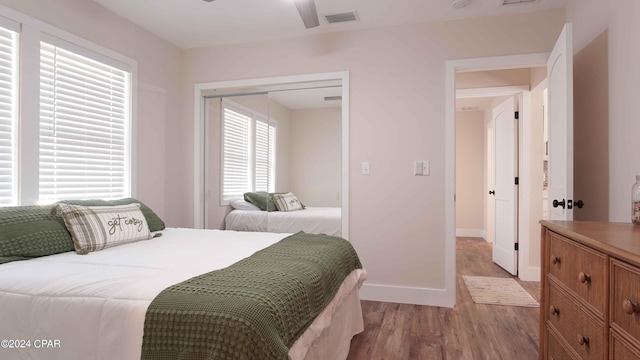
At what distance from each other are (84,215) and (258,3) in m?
1.98

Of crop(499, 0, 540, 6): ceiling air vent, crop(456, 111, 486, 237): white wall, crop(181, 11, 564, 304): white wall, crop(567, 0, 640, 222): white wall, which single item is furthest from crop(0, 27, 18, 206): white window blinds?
crop(456, 111, 486, 237): white wall

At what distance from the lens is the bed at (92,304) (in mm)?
1250

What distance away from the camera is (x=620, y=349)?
1.01m

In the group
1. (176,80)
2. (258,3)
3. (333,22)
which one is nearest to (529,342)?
(333,22)

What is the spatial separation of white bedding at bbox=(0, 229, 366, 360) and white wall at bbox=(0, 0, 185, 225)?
5.46ft

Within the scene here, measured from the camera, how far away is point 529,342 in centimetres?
237

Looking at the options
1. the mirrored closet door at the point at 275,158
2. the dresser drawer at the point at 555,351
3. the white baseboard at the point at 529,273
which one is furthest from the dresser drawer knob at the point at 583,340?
the white baseboard at the point at 529,273

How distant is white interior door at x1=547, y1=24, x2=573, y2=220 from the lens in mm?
2113

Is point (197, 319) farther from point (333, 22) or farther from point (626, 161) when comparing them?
point (333, 22)

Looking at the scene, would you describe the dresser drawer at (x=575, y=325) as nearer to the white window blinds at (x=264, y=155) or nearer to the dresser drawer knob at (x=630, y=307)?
the dresser drawer knob at (x=630, y=307)

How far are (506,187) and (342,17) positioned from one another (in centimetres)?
286

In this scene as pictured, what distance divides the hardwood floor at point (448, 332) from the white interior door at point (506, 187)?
842 mm

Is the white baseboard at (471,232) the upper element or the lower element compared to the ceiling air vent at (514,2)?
lower

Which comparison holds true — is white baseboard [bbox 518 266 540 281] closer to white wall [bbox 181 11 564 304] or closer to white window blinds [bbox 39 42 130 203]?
white wall [bbox 181 11 564 304]
